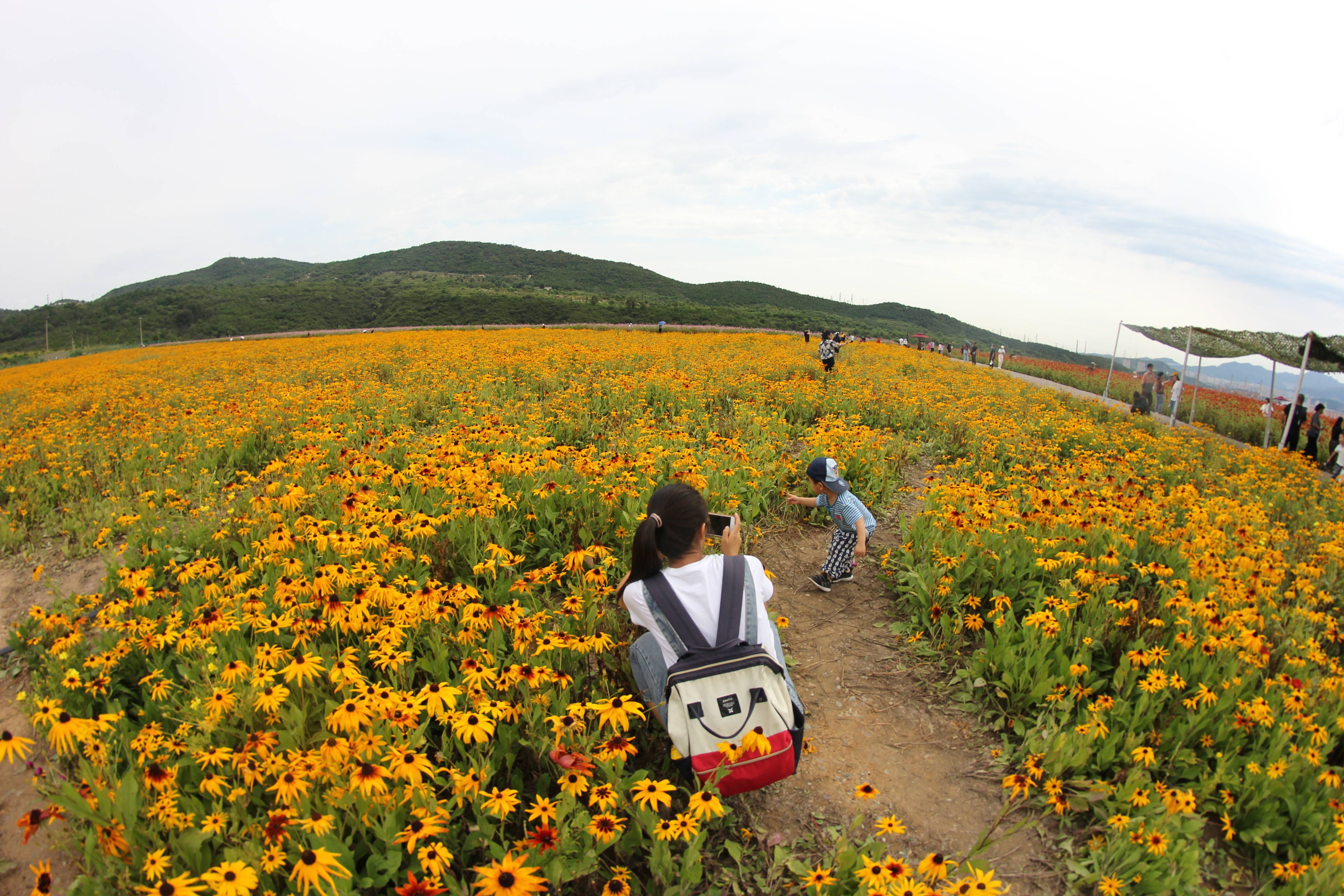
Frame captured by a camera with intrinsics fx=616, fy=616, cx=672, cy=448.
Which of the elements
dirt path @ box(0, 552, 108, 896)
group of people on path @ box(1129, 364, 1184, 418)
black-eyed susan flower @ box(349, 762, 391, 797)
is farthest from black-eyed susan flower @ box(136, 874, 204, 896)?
group of people on path @ box(1129, 364, 1184, 418)

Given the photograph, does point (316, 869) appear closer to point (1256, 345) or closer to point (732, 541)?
point (732, 541)

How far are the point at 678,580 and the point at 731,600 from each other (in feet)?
0.96

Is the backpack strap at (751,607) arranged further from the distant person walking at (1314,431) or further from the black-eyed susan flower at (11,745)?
the distant person walking at (1314,431)

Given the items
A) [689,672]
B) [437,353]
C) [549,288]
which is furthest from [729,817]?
[549,288]

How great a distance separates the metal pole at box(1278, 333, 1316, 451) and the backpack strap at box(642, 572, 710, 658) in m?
13.6

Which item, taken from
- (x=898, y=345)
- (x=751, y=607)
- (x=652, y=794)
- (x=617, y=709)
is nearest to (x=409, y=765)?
(x=617, y=709)

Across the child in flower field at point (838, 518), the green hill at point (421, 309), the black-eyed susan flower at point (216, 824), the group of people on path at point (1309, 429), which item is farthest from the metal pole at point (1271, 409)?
the green hill at point (421, 309)

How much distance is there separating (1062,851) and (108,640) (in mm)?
5192

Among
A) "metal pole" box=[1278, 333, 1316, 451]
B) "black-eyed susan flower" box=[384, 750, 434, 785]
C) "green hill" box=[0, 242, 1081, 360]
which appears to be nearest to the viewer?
"black-eyed susan flower" box=[384, 750, 434, 785]

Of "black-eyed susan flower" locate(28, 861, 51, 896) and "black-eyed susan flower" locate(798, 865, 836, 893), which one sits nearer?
"black-eyed susan flower" locate(28, 861, 51, 896)

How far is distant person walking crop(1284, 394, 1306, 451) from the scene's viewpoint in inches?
463

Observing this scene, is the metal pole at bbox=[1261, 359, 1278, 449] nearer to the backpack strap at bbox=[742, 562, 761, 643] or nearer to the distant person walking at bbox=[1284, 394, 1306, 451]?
the distant person walking at bbox=[1284, 394, 1306, 451]

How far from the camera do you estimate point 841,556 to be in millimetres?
5090

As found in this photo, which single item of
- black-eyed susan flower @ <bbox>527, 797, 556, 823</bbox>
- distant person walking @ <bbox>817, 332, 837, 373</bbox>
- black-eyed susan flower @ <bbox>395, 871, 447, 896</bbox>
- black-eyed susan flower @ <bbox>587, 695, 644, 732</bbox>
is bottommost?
black-eyed susan flower @ <bbox>527, 797, 556, 823</bbox>
